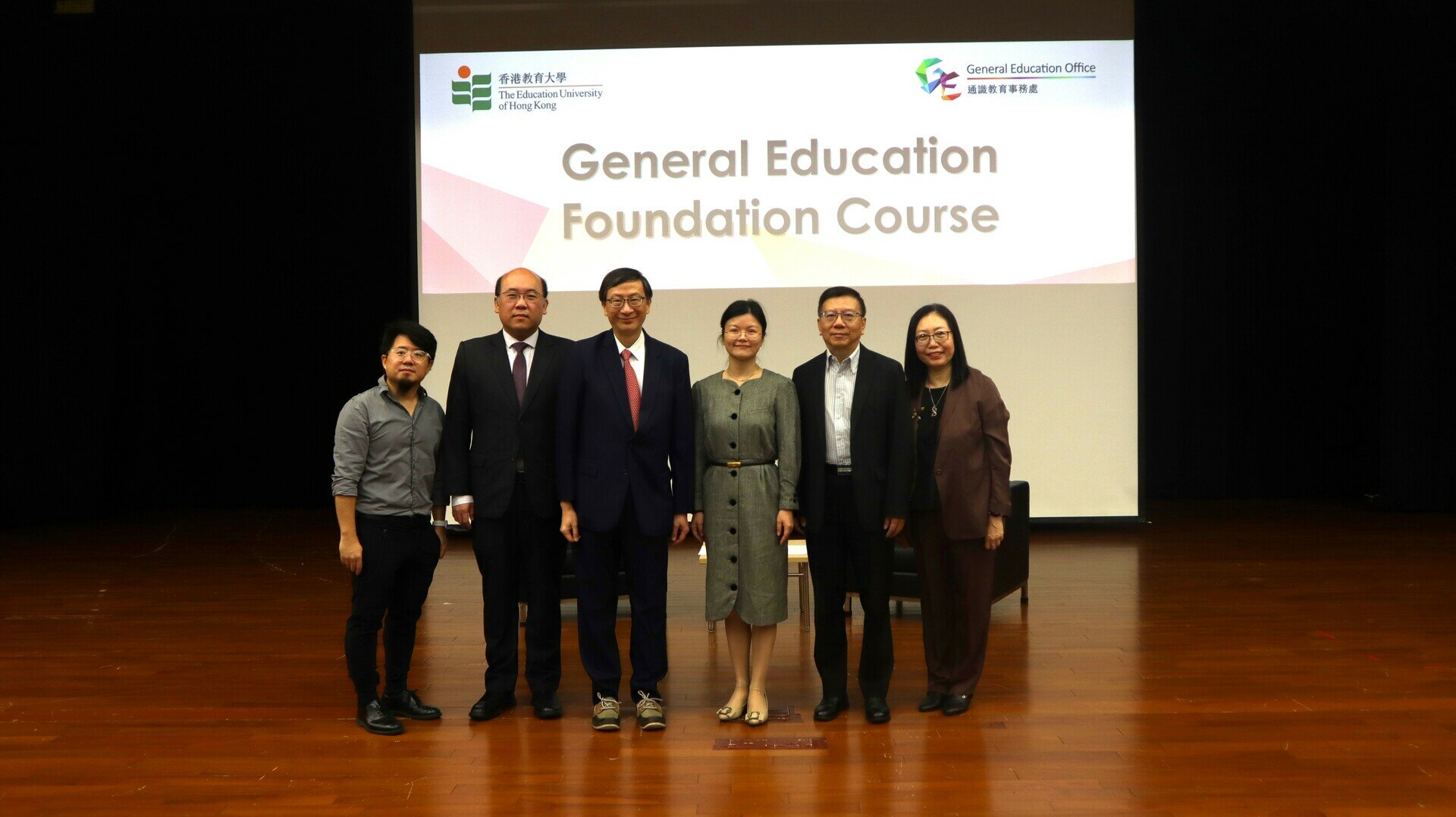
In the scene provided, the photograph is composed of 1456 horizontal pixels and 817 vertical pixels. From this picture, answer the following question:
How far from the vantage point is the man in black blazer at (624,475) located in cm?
358

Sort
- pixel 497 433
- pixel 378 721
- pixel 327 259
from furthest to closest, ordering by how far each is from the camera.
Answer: pixel 327 259 → pixel 497 433 → pixel 378 721

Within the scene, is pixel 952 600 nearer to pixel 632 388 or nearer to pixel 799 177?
pixel 632 388

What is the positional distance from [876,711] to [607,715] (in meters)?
0.86

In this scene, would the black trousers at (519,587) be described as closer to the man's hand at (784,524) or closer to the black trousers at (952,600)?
the man's hand at (784,524)

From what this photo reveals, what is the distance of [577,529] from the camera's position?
3.62 m

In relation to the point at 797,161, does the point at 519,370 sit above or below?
below

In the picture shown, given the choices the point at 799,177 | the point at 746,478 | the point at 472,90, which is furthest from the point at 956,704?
the point at 472,90

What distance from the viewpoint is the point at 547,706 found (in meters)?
3.75

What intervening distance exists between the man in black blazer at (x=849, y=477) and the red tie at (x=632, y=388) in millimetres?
520

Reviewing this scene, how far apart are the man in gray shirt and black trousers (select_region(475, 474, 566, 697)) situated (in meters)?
0.21

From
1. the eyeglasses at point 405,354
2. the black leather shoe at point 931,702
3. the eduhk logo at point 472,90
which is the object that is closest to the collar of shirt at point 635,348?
the eyeglasses at point 405,354

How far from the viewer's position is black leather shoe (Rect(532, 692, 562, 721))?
12.2 feet

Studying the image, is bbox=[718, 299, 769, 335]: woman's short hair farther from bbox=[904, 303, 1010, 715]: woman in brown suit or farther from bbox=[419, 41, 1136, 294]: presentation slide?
bbox=[419, 41, 1136, 294]: presentation slide

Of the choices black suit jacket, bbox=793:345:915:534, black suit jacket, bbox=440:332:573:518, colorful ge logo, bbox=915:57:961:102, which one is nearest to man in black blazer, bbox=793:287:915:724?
black suit jacket, bbox=793:345:915:534
